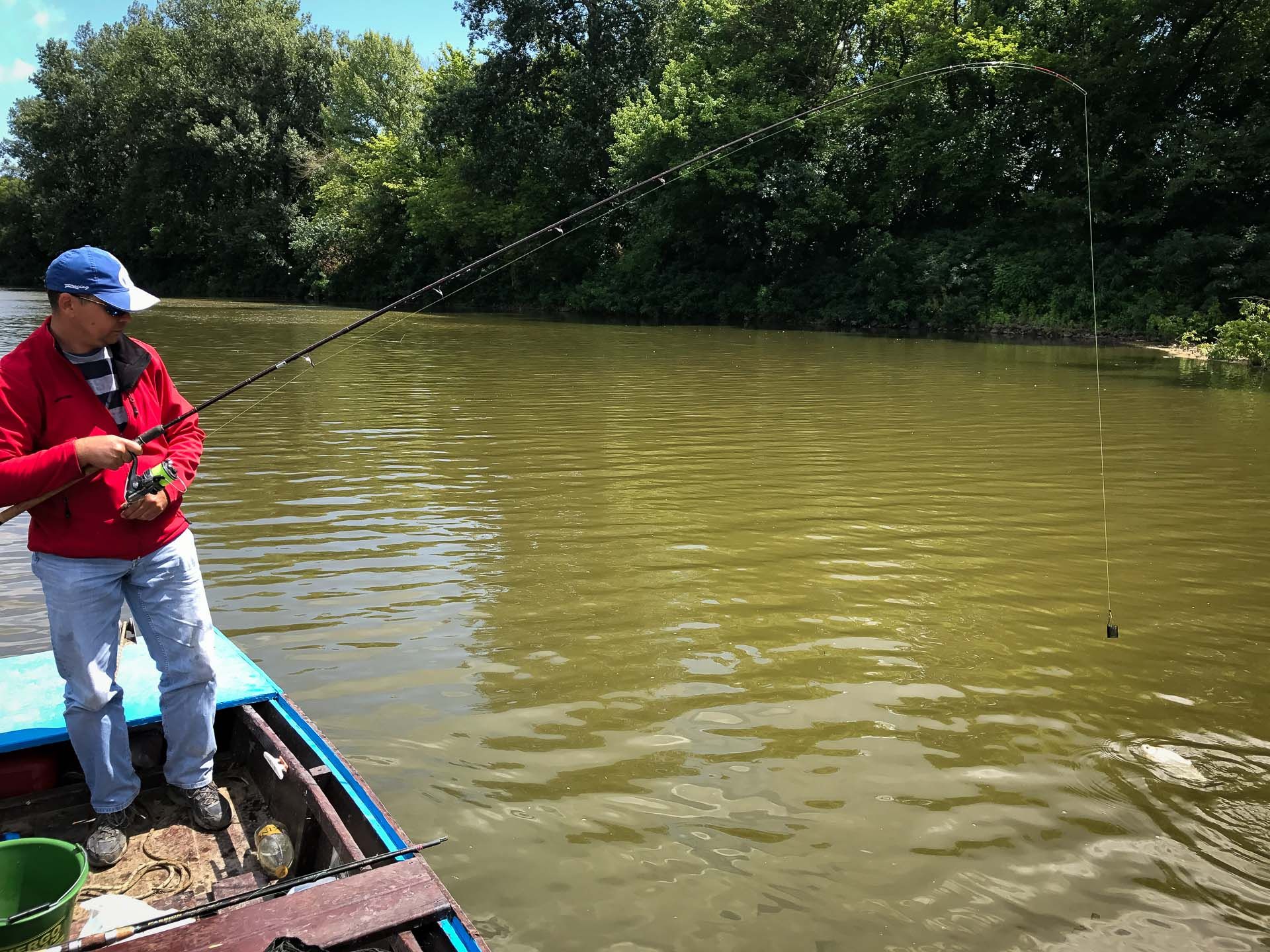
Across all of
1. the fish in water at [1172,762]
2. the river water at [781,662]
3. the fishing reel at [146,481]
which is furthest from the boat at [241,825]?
the fish in water at [1172,762]

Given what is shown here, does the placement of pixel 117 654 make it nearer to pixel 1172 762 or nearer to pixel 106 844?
pixel 106 844

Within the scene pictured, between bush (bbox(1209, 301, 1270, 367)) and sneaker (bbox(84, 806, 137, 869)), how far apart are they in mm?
20792

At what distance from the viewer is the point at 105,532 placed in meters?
3.30

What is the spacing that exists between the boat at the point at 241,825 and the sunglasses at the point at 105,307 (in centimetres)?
160

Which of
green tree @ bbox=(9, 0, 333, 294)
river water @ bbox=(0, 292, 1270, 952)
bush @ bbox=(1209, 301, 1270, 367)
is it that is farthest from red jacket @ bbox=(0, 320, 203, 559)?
green tree @ bbox=(9, 0, 333, 294)

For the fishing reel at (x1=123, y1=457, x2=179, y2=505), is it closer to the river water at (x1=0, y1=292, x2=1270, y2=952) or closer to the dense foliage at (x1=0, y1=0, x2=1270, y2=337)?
the river water at (x1=0, y1=292, x2=1270, y2=952)

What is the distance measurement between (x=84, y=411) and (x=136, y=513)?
0.42m

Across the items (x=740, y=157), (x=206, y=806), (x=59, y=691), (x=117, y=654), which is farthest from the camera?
(x=740, y=157)

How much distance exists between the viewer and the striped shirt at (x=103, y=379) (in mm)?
3334

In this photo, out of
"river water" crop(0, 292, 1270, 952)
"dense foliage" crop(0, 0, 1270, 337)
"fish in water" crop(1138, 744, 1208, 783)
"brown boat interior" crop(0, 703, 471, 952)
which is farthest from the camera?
"dense foliage" crop(0, 0, 1270, 337)

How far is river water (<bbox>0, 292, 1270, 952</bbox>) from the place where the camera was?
3.53 m

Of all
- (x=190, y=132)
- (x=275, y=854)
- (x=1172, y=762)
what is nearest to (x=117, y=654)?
(x=275, y=854)

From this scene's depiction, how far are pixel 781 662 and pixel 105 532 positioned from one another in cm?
349

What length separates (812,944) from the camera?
3229 mm
